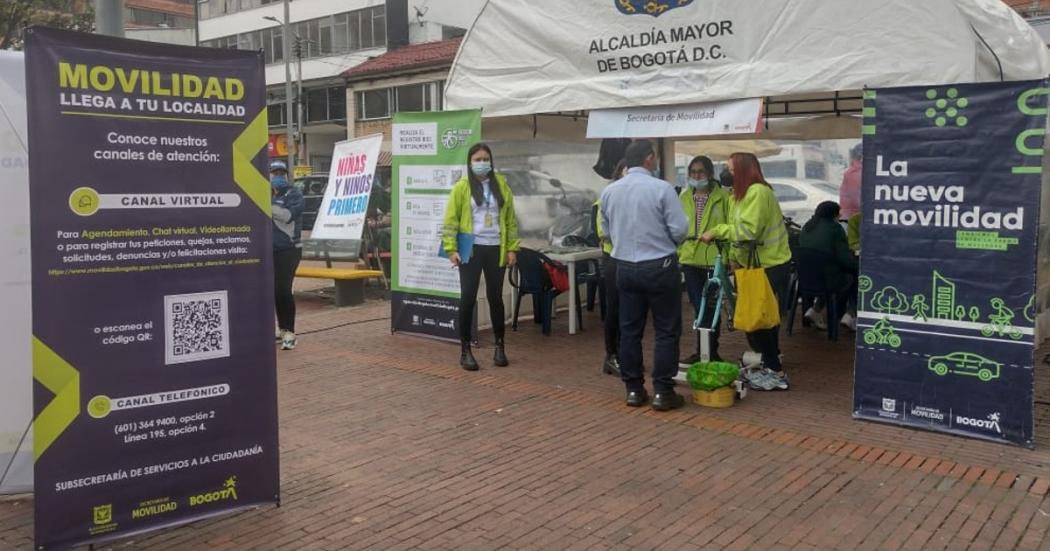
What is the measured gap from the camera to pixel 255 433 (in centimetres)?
420

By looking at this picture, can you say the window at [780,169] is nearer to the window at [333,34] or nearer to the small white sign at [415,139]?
the small white sign at [415,139]

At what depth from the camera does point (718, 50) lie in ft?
22.2

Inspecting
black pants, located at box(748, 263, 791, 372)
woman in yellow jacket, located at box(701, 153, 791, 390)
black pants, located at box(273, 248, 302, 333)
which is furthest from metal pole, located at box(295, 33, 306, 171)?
black pants, located at box(748, 263, 791, 372)

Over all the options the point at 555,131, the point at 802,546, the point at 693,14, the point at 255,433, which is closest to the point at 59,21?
the point at 555,131

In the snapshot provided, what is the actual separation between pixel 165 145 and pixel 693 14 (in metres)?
4.46

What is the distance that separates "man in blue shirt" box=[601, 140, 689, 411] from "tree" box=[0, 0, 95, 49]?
19.2 meters

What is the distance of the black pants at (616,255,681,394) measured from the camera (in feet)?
19.5

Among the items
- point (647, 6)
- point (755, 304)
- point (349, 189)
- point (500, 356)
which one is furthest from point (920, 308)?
point (349, 189)

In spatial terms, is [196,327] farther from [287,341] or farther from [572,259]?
[572,259]

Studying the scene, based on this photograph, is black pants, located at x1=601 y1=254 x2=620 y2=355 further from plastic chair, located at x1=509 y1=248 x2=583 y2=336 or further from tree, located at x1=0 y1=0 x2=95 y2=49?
tree, located at x1=0 y1=0 x2=95 y2=49

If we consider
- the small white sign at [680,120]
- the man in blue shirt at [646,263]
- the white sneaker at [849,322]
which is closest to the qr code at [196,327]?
the man in blue shirt at [646,263]

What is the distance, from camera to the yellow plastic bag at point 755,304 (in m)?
6.32

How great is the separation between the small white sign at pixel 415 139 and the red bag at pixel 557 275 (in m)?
1.66

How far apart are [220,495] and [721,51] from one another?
15.6 feet
